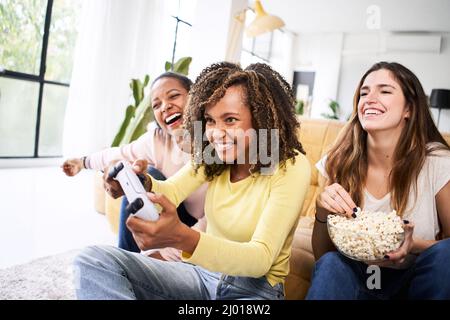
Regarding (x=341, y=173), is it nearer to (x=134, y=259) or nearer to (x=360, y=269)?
(x=360, y=269)

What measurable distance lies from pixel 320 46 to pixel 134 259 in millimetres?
7805

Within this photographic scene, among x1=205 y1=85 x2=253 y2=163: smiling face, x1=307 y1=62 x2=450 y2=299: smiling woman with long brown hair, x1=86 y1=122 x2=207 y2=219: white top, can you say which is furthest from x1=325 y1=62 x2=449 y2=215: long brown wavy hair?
x1=86 y1=122 x2=207 y2=219: white top

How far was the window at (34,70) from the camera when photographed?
329 cm

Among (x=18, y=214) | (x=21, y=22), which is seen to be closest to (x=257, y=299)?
(x=18, y=214)

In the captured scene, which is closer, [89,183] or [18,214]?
[18,214]

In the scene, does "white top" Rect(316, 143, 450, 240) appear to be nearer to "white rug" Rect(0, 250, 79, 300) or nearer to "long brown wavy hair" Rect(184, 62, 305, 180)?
"long brown wavy hair" Rect(184, 62, 305, 180)

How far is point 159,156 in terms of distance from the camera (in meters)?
1.50

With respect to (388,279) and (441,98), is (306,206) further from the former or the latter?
(441,98)

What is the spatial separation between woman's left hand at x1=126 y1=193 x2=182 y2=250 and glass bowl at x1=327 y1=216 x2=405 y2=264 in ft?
1.17

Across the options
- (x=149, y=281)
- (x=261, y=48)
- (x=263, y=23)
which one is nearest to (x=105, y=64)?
(x=263, y=23)

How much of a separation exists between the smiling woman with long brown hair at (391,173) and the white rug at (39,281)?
0.94 m

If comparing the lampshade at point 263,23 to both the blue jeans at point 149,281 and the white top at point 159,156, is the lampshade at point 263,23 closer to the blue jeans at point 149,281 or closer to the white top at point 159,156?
the white top at point 159,156

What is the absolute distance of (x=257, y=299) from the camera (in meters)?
0.73

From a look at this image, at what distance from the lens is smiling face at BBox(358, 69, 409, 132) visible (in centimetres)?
97
